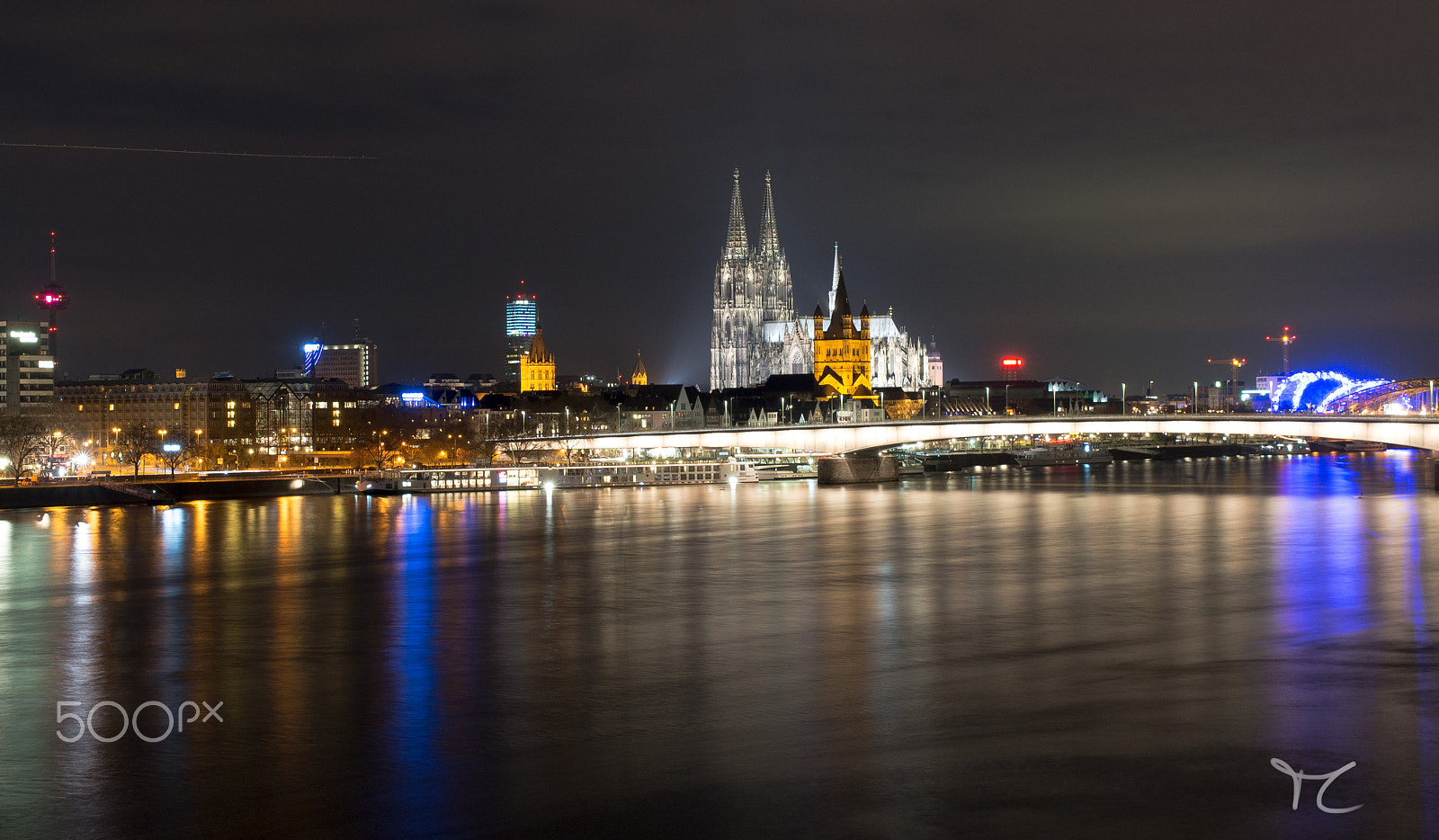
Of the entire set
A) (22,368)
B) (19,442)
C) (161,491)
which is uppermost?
(22,368)

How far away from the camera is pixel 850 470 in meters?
83.8

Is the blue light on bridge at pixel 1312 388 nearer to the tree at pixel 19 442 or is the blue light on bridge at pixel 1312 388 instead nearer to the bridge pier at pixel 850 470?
the bridge pier at pixel 850 470

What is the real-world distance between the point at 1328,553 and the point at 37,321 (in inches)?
4685

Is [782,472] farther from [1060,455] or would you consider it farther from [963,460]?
[1060,455]

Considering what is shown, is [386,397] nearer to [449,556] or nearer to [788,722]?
[449,556]

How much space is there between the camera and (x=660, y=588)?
33.3m

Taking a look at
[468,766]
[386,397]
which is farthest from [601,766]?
[386,397]

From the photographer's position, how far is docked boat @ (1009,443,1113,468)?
124000 mm

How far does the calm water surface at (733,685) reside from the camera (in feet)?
46.7

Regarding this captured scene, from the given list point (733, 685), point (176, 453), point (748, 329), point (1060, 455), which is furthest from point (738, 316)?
point (733, 685)

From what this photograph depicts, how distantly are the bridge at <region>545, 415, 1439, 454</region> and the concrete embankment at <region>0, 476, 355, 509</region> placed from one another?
2276cm

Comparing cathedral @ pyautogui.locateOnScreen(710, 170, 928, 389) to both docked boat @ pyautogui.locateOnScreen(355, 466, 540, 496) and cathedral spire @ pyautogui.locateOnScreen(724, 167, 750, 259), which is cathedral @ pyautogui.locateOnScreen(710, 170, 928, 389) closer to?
cathedral spire @ pyautogui.locateOnScreen(724, 167, 750, 259)

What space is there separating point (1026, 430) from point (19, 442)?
204 ft
